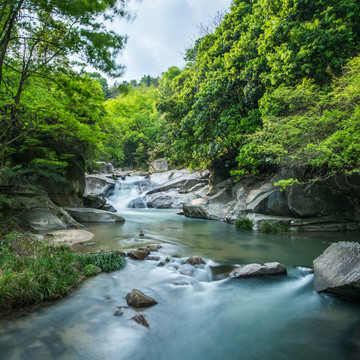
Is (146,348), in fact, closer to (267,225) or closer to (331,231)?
(267,225)

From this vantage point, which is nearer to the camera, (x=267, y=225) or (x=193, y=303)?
(x=193, y=303)

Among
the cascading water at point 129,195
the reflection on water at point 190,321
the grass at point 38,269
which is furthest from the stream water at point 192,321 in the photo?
the cascading water at point 129,195

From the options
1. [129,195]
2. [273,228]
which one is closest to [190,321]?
[273,228]

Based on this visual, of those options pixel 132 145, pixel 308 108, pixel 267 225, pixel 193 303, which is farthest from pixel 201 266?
pixel 132 145

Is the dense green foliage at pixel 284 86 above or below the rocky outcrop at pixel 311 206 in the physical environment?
above

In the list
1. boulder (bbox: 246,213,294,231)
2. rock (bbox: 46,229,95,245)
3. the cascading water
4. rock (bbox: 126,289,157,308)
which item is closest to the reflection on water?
rock (bbox: 126,289,157,308)

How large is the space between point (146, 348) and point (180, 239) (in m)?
6.48

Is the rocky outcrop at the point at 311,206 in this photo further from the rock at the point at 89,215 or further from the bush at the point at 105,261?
the bush at the point at 105,261

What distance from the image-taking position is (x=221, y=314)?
467cm

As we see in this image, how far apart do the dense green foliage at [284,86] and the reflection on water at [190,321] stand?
424 centimetres

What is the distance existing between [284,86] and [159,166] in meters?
23.1

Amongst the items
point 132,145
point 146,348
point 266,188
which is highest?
point 132,145

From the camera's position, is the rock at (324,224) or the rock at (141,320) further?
the rock at (324,224)

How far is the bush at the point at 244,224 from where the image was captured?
487 inches
